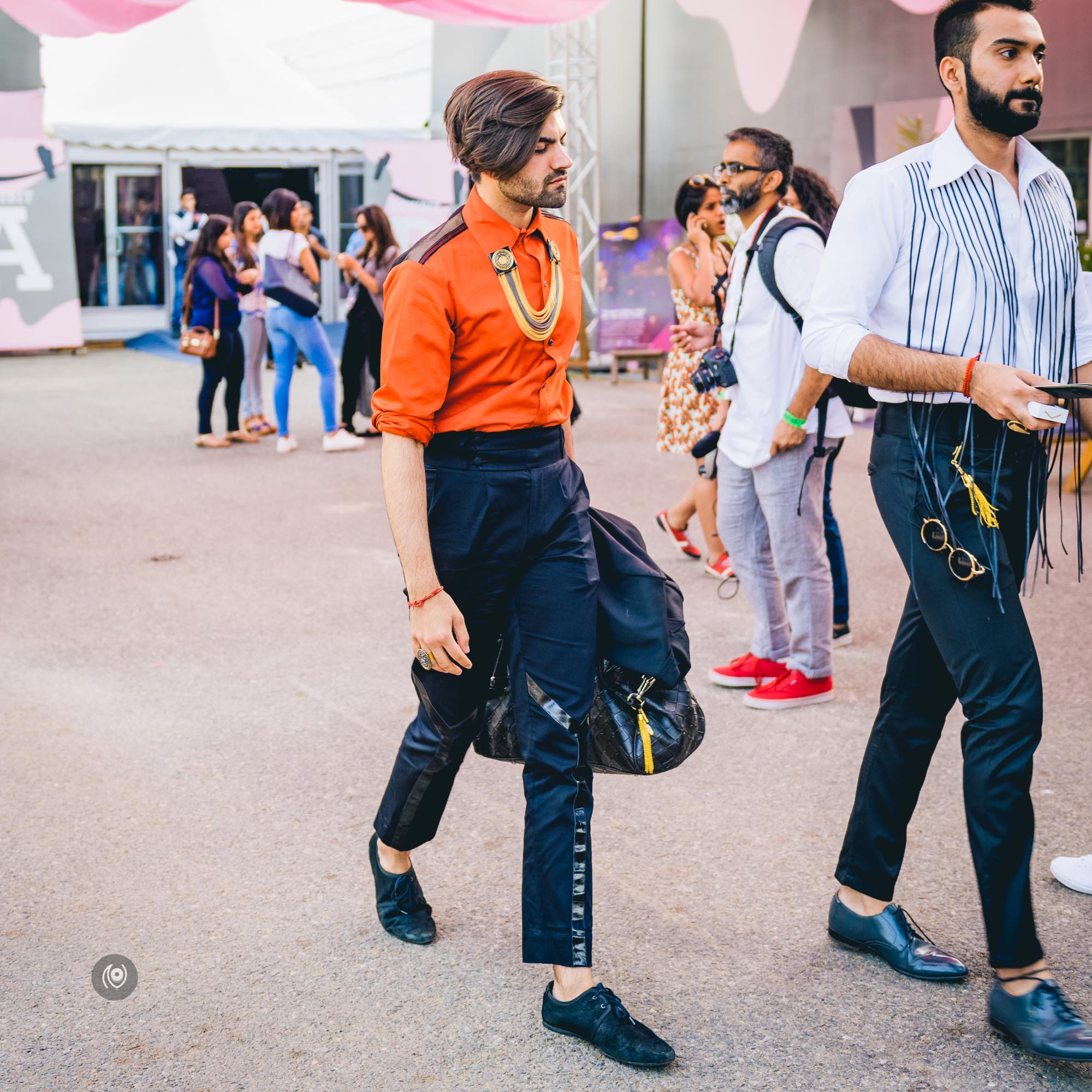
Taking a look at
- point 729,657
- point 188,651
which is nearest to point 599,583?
point 729,657

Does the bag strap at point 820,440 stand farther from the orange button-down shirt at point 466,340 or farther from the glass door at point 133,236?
the glass door at point 133,236

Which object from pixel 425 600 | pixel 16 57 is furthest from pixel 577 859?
pixel 16 57

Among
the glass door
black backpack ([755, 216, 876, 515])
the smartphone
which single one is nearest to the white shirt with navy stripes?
the smartphone

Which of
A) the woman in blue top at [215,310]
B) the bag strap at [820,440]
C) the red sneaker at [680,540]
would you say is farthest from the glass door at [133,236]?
the bag strap at [820,440]

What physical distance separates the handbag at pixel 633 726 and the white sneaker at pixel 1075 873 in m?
1.23

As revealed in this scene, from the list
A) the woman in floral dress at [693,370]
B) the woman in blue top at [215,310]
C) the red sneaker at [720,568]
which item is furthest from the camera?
the woman in blue top at [215,310]

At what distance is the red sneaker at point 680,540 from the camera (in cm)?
708

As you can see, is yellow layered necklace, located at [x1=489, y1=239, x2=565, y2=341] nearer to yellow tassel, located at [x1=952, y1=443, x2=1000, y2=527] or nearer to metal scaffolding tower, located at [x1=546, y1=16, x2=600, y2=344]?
yellow tassel, located at [x1=952, y1=443, x2=1000, y2=527]

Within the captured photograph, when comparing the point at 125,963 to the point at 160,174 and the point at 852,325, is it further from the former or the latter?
the point at 160,174

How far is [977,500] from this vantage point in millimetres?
2613

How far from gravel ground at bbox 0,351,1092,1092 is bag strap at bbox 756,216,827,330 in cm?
146

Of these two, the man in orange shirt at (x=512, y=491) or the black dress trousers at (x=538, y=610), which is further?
the black dress trousers at (x=538, y=610)

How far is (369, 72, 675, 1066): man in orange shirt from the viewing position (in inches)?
101

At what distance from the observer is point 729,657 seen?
5430mm
